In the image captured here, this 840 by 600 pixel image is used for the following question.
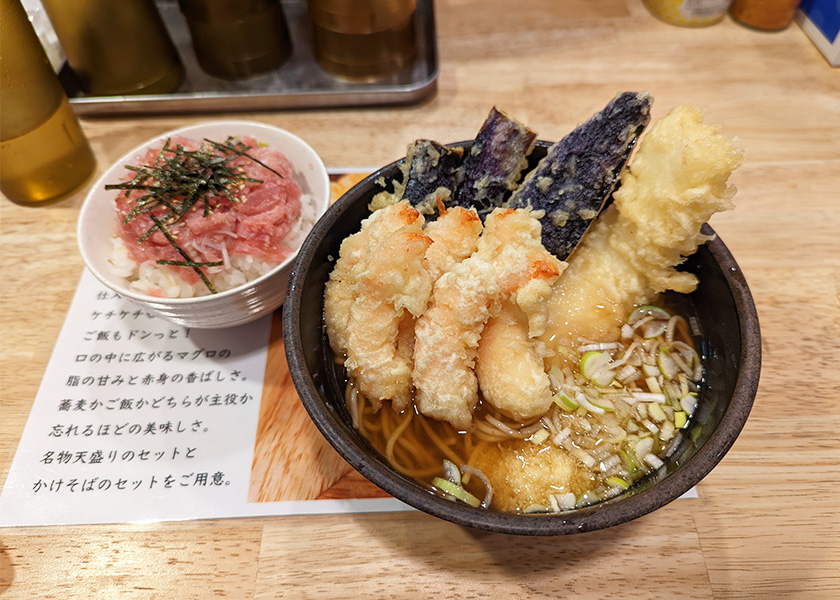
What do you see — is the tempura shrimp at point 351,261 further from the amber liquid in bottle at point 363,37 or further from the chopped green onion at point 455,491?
the amber liquid in bottle at point 363,37

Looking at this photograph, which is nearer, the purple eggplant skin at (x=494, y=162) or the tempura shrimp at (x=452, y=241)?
the tempura shrimp at (x=452, y=241)

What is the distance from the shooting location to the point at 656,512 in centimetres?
113

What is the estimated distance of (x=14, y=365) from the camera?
1.38m

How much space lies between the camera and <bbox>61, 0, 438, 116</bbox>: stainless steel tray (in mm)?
1939

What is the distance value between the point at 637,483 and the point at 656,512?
0.51 feet

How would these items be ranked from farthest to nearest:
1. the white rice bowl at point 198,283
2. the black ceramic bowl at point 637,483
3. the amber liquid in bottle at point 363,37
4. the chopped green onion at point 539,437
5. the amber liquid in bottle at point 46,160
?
1. the amber liquid in bottle at point 363,37
2. the amber liquid in bottle at point 46,160
3. the white rice bowl at point 198,283
4. the chopped green onion at point 539,437
5. the black ceramic bowl at point 637,483

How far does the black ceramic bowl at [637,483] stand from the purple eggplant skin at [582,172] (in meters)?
0.10

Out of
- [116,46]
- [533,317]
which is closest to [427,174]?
[533,317]

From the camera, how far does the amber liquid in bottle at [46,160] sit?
62.0 inches

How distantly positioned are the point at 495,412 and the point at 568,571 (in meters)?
0.33

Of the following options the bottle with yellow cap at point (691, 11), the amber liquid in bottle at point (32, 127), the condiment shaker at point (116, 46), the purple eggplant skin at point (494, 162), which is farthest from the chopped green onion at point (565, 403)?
the bottle with yellow cap at point (691, 11)

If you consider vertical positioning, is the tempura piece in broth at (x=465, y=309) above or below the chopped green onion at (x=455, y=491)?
above

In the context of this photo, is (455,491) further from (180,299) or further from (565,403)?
(180,299)

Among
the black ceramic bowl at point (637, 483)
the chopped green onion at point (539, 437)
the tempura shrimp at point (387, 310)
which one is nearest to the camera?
the black ceramic bowl at point (637, 483)
